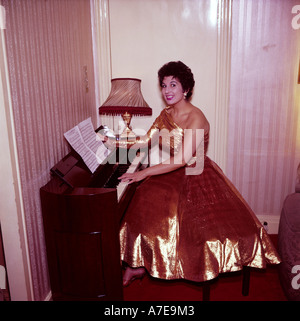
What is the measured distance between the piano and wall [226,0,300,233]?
1589mm

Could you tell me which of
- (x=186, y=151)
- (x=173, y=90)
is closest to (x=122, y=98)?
(x=173, y=90)

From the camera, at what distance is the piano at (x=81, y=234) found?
1396mm

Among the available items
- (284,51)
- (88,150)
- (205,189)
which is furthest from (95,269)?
(284,51)

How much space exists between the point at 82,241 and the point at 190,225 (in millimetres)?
604

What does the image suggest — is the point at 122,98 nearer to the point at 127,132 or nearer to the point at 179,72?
the point at 127,132

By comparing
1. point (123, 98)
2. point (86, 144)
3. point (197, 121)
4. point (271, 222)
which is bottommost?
point (271, 222)

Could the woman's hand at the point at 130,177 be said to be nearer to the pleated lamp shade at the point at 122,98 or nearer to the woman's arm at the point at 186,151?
the woman's arm at the point at 186,151

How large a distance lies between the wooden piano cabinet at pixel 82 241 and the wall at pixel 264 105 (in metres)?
1.73

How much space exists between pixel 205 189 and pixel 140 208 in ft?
1.52

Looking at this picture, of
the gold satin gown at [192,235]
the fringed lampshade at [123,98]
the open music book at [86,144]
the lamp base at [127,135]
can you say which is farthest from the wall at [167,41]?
the gold satin gown at [192,235]

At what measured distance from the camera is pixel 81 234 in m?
1.44

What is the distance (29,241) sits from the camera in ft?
5.06

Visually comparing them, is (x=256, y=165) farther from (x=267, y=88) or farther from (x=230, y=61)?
(x=230, y=61)

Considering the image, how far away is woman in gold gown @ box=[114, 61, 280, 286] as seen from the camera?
1511 mm
